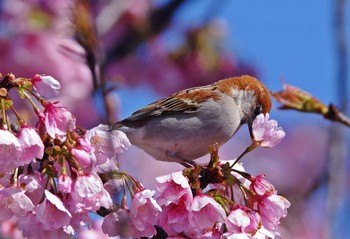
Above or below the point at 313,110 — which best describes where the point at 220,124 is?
below

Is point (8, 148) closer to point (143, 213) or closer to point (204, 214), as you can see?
point (143, 213)

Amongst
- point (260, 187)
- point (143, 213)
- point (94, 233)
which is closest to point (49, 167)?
point (143, 213)

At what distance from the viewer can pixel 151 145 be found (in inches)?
155

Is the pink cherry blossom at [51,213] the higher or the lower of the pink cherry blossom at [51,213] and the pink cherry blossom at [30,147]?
the lower

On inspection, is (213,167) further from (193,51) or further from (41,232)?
(193,51)

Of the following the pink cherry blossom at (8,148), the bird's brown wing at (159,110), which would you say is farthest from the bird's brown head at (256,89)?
the pink cherry blossom at (8,148)

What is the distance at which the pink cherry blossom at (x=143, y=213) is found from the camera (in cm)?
267

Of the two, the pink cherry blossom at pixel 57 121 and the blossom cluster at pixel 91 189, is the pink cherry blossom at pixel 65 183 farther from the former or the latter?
the pink cherry blossom at pixel 57 121

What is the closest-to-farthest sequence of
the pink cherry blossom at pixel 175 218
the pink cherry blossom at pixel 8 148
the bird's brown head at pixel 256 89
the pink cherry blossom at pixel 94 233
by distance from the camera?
the pink cherry blossom at pixel 8 148
the pink cherry blossom at pixel 175 218
the pink cherry blossom at pixel 94 233
the bird's brown head at pixel 256 89

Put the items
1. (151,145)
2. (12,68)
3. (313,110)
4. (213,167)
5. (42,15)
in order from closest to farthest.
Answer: (213,167) → (313,110) → (151,145) → (12,68) → (42,15)

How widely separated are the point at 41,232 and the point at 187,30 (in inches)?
150

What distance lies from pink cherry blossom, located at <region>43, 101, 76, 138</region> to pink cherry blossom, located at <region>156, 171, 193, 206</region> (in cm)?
38

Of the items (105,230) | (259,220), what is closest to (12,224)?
(105,230)

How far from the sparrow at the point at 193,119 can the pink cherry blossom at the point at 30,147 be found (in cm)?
130
